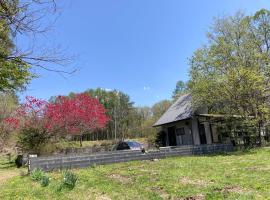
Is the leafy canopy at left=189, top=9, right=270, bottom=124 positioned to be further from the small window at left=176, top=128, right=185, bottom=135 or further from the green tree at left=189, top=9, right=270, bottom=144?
the small window at left=176, top=128, right=185, bottom=135

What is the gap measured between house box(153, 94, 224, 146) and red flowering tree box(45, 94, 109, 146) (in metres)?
6.29

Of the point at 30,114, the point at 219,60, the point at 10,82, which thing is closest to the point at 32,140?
the point at 30,114

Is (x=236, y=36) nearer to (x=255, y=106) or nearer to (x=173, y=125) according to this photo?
(x=255, y=106)

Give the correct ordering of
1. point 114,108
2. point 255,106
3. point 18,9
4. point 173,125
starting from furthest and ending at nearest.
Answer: point 114,108 < point 173,125 < point 255,106 < point 18,9

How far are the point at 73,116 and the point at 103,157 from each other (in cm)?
889

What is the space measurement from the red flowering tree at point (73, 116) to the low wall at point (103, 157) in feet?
24.7

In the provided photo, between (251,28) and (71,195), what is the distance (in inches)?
756

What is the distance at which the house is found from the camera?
2178cm

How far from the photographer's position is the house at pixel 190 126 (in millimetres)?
21781

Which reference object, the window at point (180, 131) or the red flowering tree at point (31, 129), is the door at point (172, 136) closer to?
the window at point (180, 131)

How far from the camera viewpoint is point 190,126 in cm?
2241

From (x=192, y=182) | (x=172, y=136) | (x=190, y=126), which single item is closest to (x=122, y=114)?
(x=172, y=136)

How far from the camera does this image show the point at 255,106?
59.6 feet

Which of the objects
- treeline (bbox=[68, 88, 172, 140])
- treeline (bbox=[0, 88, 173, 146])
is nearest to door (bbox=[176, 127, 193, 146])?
treeline (bbox=[0, 88, 173, 146])
